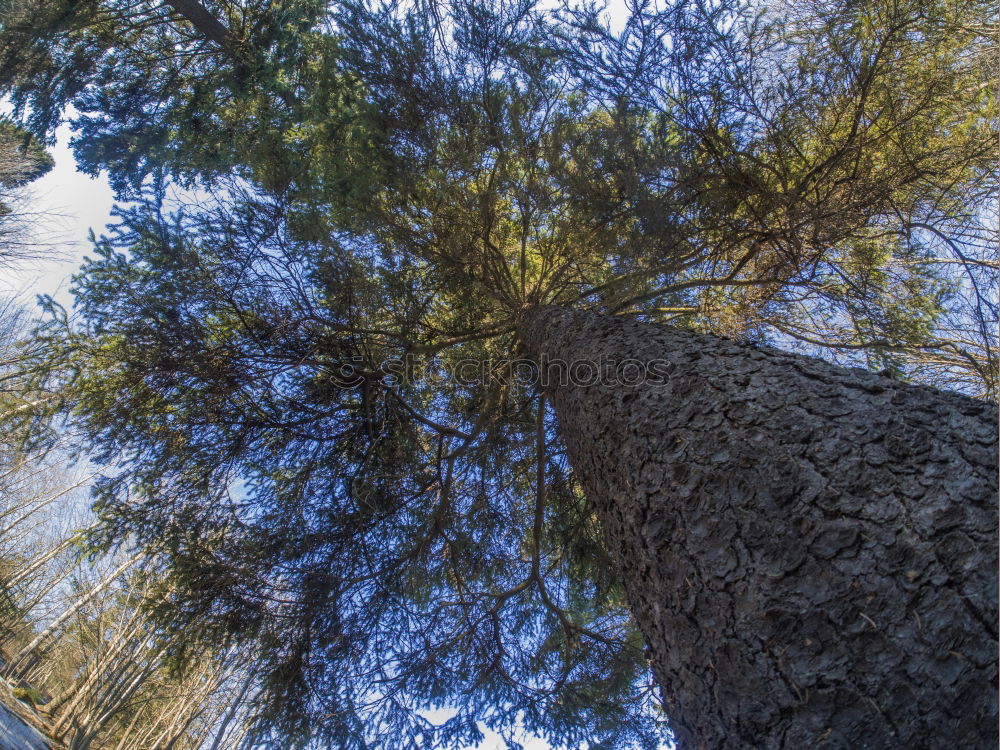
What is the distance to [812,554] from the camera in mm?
1426

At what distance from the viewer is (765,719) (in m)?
1.32

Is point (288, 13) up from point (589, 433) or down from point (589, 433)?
up

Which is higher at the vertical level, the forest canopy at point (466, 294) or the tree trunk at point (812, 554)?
the forest canopy at point (466, 294)

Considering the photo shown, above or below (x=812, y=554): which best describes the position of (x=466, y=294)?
above

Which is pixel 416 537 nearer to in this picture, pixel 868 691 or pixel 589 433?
pixel 589 433

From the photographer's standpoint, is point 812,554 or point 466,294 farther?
point 466,294

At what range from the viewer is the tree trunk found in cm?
115

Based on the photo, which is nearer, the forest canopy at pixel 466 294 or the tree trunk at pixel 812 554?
the tree trunk at pixel 812 554

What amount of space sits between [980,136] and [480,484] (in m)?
4.93

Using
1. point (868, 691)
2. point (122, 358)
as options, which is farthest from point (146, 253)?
point (868, 691)

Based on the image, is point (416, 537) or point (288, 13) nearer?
point (416, 537)

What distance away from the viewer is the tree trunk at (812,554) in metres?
1.15

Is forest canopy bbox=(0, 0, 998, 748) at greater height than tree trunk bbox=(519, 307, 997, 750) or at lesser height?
greater

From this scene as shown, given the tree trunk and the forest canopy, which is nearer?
the tree trunk
